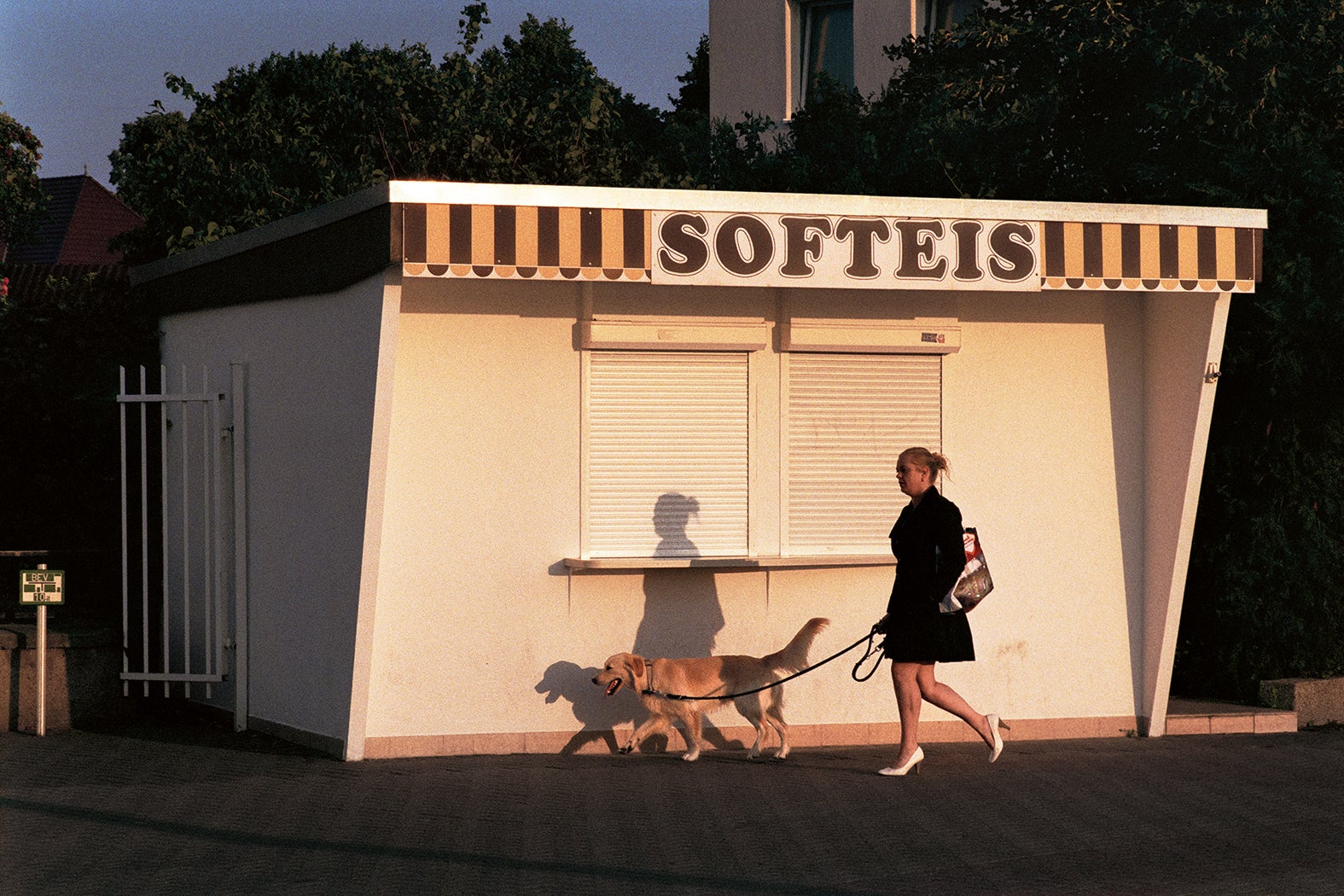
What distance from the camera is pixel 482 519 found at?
9.63 metres

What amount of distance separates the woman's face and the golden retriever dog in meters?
0.98

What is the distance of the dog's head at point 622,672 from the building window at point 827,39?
19809mm

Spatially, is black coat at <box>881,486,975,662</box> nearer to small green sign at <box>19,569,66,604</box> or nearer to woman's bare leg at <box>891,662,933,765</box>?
woman's bare leg at <box>891,662,933,765</box>

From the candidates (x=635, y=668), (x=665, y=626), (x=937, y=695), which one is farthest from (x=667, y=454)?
(x=937, y=695)

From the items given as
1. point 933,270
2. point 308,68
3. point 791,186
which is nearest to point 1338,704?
point 933,270

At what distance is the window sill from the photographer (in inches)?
378

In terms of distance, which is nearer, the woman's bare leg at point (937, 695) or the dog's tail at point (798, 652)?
the woman's bare leg at point (937, 695)

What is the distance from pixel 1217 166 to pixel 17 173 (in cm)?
1496

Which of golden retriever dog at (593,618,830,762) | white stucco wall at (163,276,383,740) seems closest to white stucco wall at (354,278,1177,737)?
white stucco wall at (163,276,383,740)

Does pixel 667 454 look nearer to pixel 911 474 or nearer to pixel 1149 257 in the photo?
pixel 911 474

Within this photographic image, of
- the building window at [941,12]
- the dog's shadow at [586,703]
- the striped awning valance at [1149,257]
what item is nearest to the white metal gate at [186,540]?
the dog's shadow at [586,703]

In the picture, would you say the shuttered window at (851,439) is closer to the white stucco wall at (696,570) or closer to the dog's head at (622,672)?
the white stucco wall at (696,570)

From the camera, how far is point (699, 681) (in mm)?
9367

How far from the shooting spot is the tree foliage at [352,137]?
18188 millimetres
